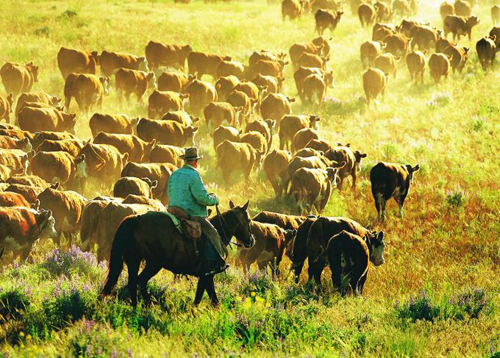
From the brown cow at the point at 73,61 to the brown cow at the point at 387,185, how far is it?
1647 centimetres

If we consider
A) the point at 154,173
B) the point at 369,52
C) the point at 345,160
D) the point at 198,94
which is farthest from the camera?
the point at 369,52

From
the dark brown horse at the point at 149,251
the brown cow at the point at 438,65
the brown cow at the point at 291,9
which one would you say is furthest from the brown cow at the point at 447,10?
the dark brown horse at the point at 149,251

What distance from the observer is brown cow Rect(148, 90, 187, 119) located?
78.0 feet

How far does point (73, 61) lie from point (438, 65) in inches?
591

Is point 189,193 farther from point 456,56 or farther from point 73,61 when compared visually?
point 456,56

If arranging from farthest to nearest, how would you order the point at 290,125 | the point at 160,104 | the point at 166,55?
the point at 166,55
the point at 160,104
the point at 290,125

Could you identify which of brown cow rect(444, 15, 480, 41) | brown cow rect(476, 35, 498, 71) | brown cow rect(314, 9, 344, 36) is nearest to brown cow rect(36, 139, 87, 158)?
→ brown cow rect(476, 35, 498, 71)

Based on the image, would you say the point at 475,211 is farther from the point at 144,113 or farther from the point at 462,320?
the point at 144,113

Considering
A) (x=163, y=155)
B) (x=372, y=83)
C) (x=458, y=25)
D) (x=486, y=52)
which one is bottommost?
(x=163, y=155)

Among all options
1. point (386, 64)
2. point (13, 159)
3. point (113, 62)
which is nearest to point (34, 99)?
point (113, 62)

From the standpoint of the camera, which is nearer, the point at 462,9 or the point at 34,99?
the point at 34,99

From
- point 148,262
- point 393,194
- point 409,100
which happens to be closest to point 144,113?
point 409,100

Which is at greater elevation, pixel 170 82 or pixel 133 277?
pixel 133 277

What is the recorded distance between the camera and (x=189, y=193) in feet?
28.8
